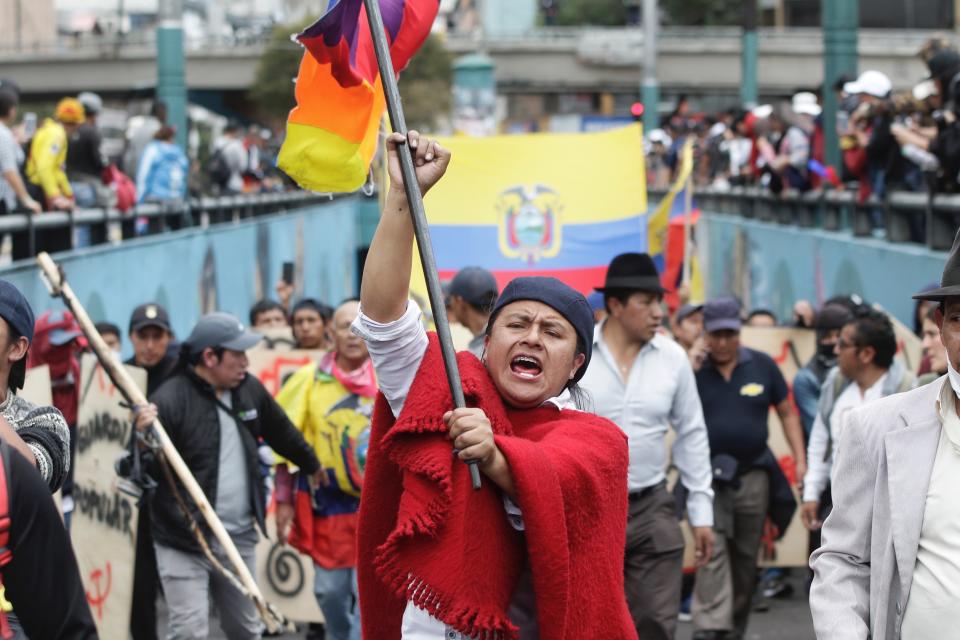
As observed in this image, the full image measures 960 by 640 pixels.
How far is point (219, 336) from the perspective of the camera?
7.41 m

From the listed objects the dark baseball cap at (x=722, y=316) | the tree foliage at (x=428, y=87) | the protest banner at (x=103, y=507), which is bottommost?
the protest banner at (x=103, y=507)

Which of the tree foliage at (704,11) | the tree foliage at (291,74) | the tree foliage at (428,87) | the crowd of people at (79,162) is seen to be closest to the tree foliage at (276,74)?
the tree foliage at (291,74)

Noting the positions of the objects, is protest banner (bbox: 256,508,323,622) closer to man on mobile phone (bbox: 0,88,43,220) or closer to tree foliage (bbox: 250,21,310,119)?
man on mobile phone (bbox: 0,88,43,220)

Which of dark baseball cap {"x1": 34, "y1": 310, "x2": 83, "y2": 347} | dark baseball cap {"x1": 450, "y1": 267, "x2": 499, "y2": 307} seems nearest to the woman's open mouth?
dark baseball cap {"x1": 450, "y1": 267, "x2": 499, "y2": 307}

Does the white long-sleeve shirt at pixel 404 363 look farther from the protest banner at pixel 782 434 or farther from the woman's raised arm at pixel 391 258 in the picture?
the protest banner at pixel 782 434

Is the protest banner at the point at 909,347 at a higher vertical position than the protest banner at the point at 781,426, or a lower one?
higher

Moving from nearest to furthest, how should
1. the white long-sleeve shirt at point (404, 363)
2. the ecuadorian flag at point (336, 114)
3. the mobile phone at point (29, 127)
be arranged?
the white long-sleeve shirt at point (404, 363) → the ecuadorian flag at point (336, 114) → the mobile phone at point (29, 127)

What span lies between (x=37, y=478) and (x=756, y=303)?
17226 mm

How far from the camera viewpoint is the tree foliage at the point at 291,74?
196ft

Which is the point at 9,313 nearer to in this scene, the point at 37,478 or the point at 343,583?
the point at 37,478

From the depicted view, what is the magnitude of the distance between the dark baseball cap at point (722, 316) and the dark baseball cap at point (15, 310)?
5.07m

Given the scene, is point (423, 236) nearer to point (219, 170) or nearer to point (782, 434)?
point (782, 434)

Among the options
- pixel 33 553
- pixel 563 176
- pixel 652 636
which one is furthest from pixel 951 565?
pixel 563 176

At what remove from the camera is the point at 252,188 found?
26.6 meters
